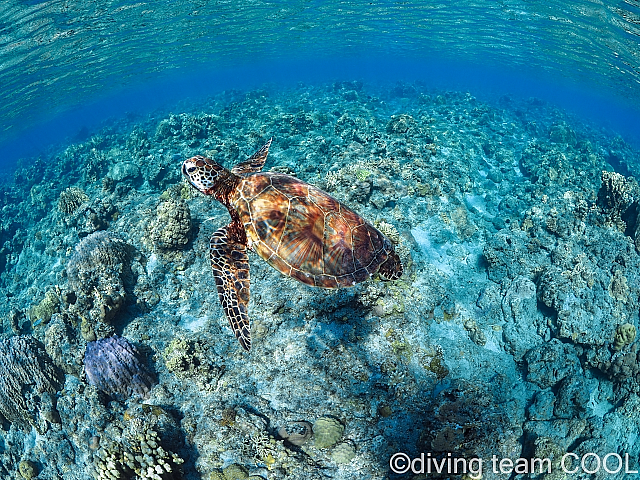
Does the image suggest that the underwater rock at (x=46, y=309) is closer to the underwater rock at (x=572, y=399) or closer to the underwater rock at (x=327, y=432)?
the underwater rock at (x=327, y=432)

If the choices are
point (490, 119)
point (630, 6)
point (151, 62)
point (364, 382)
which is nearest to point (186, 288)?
point (364, 382)

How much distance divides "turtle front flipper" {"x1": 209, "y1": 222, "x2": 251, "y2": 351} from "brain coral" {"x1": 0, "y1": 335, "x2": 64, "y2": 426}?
4.57m

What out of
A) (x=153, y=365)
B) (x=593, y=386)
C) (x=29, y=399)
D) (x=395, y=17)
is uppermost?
(x=395, y=17)

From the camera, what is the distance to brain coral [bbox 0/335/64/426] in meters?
5.98

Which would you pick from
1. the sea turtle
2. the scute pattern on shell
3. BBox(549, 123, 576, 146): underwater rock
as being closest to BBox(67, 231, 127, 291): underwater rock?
the sea turtle

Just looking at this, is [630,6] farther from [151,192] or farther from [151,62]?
[151,62]

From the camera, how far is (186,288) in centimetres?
713

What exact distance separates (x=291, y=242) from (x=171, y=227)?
13.7 feet

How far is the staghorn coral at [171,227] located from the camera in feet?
24.3

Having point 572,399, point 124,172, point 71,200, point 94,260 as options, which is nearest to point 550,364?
point 572,399

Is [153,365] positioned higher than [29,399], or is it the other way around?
[153,365]

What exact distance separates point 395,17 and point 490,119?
1736 cm

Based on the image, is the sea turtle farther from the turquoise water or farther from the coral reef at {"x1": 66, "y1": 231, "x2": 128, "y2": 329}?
the coral reef at {"x1": 66, "y1": 231, "x2": 128, "y2": 329}

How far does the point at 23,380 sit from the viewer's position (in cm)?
604
